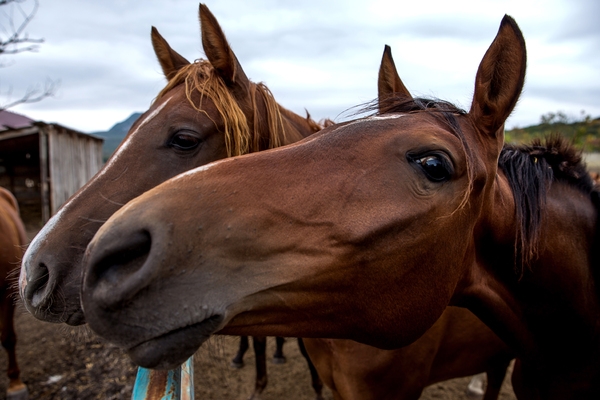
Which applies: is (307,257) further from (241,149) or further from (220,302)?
(241,149)

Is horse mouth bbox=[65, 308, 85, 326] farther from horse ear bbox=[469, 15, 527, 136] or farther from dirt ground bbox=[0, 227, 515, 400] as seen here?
dirt ground bbox=[0, 227, 515, 400]

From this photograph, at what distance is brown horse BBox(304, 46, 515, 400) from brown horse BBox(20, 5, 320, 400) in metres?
0.88

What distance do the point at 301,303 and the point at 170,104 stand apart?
169 centimetres

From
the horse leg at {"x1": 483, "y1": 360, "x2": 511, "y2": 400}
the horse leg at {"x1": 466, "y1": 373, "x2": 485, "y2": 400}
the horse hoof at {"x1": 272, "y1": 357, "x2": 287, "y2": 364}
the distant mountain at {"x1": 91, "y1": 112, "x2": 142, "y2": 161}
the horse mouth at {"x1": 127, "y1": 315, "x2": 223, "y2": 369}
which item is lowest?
the horse leg at {"x1": 466, "y1": 373, "x2": 485, "y2": 400}

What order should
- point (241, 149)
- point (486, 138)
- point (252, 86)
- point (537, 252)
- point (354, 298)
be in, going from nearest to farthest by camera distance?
point (354, 298) → point (486, 138) → point (537, 252) → point (241, 149) → point (252, 86)

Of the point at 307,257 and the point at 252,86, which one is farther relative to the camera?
the point at 252,86

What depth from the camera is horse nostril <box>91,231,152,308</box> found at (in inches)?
41.2

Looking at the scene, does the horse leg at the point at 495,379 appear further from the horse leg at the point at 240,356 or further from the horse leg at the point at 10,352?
the horse leg at the point at 10,352

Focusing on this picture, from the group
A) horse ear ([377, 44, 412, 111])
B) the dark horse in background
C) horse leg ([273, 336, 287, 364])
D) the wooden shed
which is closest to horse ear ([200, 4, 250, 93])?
horse ear ([377, 44, 412, 111])

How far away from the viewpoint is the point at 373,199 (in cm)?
135

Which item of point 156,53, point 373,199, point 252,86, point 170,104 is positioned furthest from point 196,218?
point 156,53

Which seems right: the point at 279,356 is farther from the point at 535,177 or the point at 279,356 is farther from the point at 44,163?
the point at 44,163

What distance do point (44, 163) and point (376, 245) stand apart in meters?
14.6

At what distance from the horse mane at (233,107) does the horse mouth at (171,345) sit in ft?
4.58
